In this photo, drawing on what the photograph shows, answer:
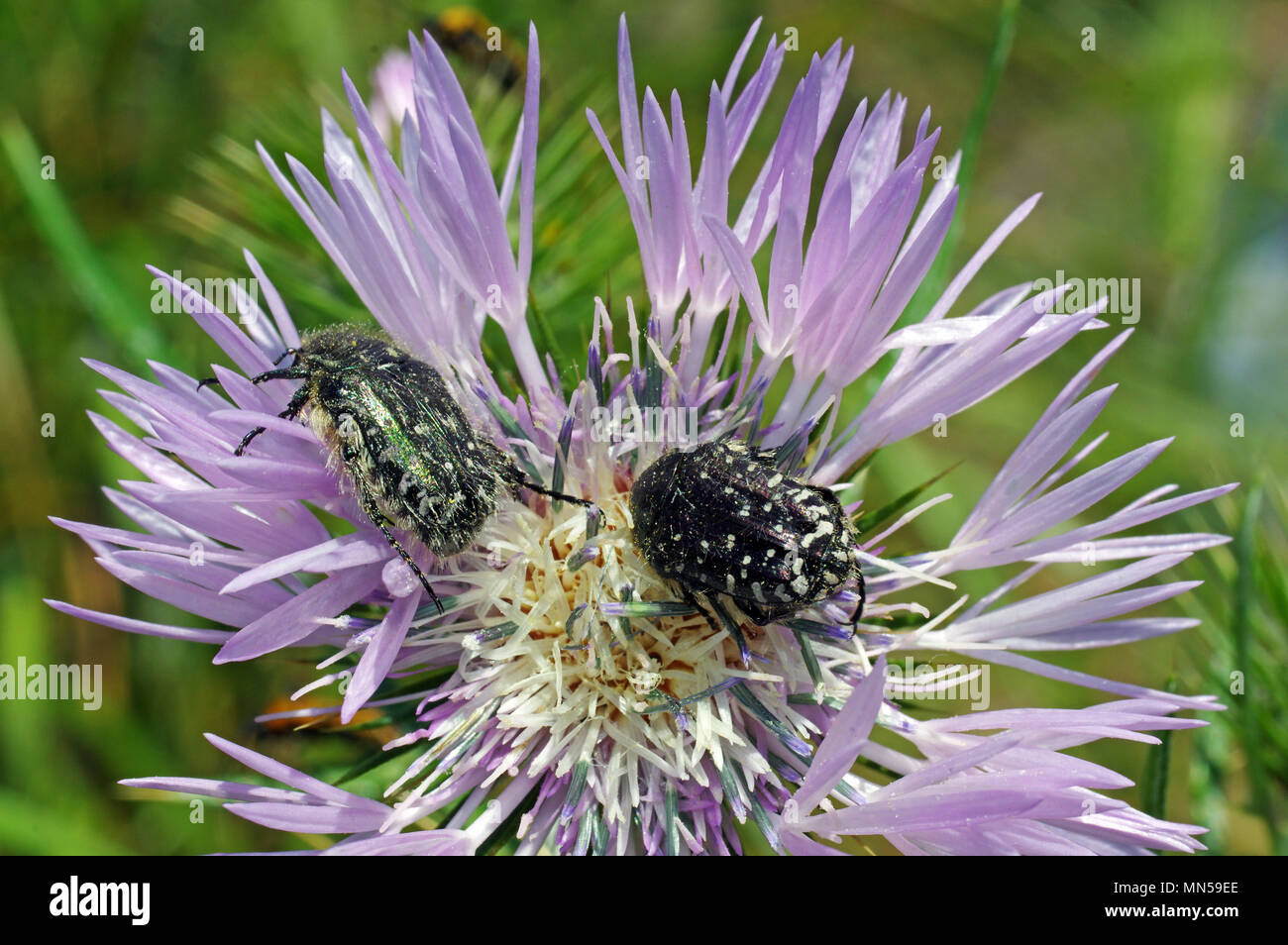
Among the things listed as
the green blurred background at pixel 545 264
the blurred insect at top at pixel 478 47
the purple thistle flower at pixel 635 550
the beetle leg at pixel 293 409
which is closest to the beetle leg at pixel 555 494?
the purple thistle flower at pixel 635 550

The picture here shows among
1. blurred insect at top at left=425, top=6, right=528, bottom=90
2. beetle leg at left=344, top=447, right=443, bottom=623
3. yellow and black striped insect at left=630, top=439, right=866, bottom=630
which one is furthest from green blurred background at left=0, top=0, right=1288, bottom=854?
yellow and black striped insect at left=630, top=439, right=866, bottom=630

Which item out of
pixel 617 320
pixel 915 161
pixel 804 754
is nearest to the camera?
pixel 915 161

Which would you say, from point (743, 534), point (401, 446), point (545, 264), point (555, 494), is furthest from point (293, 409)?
point (545, 264)

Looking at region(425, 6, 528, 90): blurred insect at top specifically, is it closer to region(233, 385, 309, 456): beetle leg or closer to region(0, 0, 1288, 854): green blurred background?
region(0, 0, 1288, 854): green blurred background

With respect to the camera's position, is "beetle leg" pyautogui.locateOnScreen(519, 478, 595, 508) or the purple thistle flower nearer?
the purple thistle flower

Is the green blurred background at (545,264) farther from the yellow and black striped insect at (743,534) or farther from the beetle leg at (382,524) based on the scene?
the yellow and black striped insect at (743,534)

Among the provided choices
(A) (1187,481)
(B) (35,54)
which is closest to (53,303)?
(B) (35,54)
